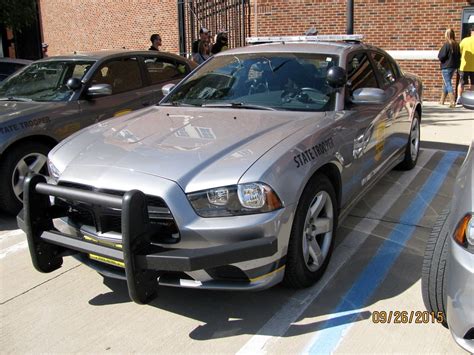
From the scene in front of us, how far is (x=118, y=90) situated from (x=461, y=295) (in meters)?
4.81

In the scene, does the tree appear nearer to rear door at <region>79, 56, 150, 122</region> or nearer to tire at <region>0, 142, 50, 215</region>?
rear door at <region>79, 56, 150, 122</region>

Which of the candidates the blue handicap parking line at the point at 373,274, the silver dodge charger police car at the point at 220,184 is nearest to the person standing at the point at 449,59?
the blue handicap parking line at the point at 373,274

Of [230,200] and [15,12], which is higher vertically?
[15,12]

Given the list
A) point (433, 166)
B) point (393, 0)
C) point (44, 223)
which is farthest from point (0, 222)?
point (393, 0)

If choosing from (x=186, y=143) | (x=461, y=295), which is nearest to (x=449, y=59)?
(x=186, y=143)

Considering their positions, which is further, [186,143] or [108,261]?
[186,143]

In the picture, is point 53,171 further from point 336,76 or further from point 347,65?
point 347,65

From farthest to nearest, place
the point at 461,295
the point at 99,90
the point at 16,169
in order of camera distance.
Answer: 1. the point at 99,90
2. the point at 16,169
3. the point at 461,295

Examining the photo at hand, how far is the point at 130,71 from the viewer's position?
6352 millimetres

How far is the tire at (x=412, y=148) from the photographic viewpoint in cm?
608

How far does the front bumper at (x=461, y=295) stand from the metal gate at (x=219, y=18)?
12308mm

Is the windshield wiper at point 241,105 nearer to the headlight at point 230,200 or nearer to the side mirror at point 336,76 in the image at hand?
the side mirror at point 336,76

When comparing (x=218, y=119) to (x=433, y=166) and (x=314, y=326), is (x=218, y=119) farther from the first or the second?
(x=433, y=166)
